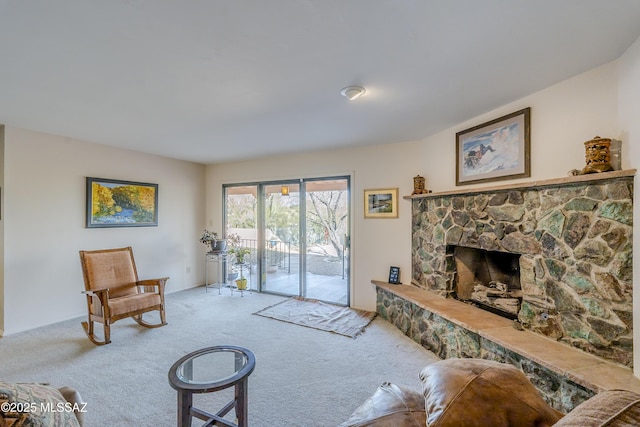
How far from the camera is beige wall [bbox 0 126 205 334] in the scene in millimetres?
Answer: 3236

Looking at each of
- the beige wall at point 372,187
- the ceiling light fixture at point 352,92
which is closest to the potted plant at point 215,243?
the beige wall at point 372,187

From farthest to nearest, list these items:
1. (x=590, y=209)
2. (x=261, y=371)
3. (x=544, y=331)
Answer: (x=261, y=371), (x=544, y=331), (x=590, y=209)

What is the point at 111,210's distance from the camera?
4.13 metres

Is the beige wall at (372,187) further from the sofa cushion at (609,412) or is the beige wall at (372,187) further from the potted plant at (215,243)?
the sofa cushion at (609,412)

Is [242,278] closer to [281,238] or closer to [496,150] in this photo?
[281,238]

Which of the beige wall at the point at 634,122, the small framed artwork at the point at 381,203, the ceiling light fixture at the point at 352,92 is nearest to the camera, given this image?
the beige wall at the point at 634,122

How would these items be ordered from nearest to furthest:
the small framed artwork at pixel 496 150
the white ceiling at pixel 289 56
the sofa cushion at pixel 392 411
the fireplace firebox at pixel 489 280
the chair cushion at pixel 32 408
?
the chair cushion at pixel 32 408, the sofa cushion at pixel 392 411, the white ceiling at pixel 289 56, the small framed artwork at pixel 496 150, the fireplace firebox at pixel 489 280

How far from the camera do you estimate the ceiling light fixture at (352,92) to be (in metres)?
2.22

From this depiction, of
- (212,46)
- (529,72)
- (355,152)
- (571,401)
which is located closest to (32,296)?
(212,46)

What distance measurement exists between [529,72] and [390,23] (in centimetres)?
126

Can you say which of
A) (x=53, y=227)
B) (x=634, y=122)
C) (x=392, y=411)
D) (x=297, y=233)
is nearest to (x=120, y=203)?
(x=53, y=227)

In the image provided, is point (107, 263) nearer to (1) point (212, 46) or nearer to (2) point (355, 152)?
(1) point (212, 46)

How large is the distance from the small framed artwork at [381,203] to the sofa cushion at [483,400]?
2.93 metres

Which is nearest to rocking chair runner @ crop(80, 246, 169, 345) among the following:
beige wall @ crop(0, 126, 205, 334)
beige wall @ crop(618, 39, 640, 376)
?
beige wall @ crop(0, 126, 205, 334)
